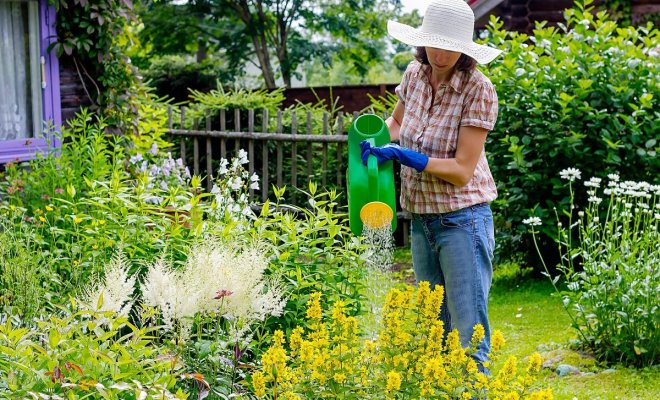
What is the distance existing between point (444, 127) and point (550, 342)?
2272 mm

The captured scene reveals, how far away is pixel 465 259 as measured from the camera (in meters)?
3.54

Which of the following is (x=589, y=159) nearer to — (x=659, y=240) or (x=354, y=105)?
(x=659, y=240)

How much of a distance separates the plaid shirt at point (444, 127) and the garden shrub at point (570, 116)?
295 cm

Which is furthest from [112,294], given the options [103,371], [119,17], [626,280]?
[119,17]

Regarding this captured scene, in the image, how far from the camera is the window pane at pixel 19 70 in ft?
21.3

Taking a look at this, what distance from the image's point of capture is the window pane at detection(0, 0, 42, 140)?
6.49 metres

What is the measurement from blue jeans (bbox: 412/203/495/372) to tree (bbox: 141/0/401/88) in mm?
16809

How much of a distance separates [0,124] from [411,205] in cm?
384

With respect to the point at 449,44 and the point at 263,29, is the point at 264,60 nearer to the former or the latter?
the point at 263,29

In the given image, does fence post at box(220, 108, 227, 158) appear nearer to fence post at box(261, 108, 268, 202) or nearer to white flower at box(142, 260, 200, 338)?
fence post at box(261, 108, 268, 202)

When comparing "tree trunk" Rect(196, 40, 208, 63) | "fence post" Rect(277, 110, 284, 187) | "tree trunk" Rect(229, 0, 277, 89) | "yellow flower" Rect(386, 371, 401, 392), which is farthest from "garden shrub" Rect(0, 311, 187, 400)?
"tree trunk" Rect(196, 40, 208, 63)

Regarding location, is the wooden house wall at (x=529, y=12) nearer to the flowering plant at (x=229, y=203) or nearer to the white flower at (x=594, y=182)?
the white flower at (x=594, y=182)

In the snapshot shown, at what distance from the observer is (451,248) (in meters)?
3.55

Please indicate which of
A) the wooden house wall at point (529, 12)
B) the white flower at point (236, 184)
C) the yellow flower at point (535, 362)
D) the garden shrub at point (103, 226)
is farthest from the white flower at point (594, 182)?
the wooden house wall at point (529, 12)
